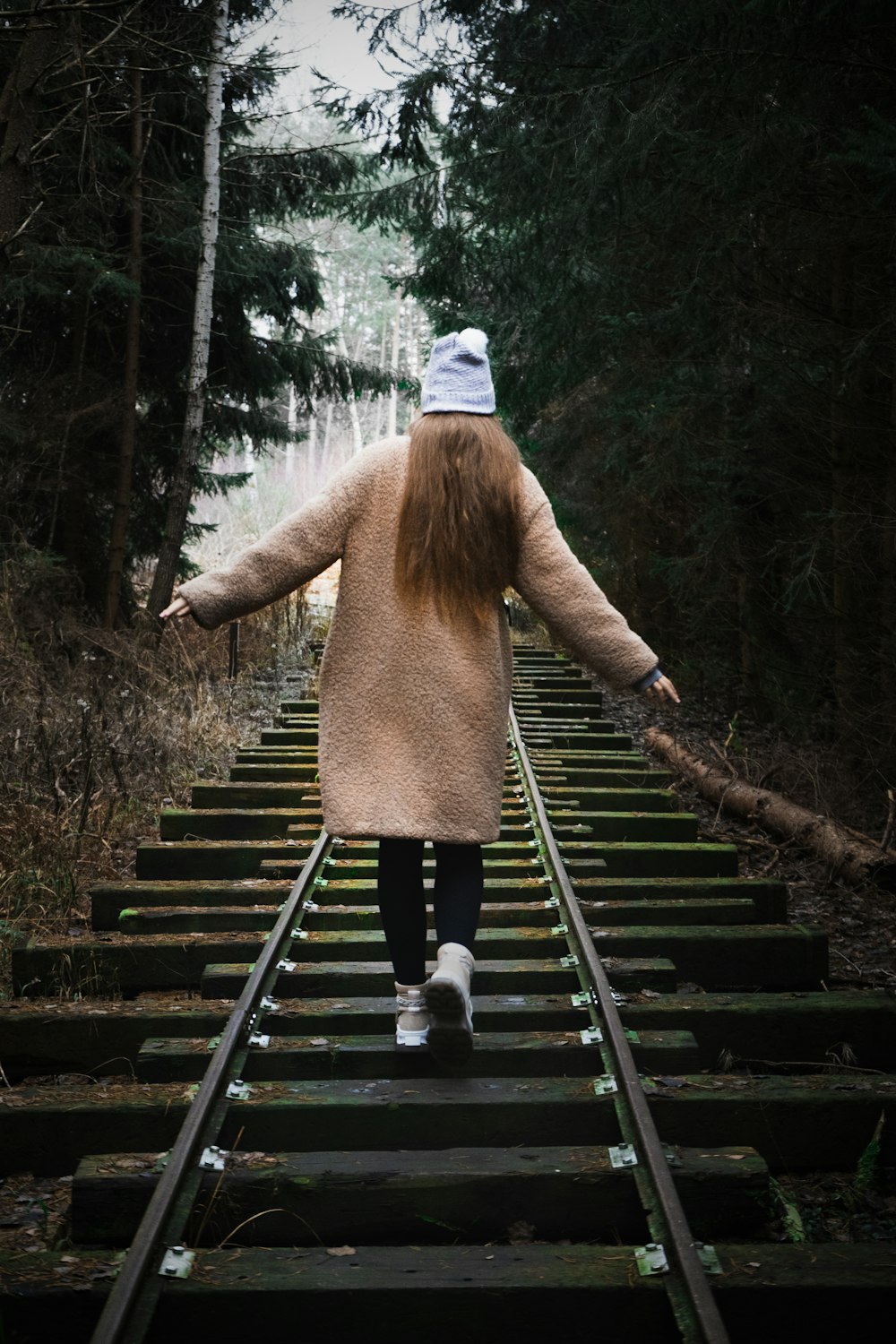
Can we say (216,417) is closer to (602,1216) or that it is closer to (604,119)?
(604,119)

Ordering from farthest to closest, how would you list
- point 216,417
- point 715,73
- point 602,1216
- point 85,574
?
point 216,417 → point 85,574 → point 715,73 → point 602,1216

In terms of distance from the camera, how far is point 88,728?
668 cm

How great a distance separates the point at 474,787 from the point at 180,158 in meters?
12.7

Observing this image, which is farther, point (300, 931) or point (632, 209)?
point (632, 209)

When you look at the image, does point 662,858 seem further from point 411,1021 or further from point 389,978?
point 411,1021

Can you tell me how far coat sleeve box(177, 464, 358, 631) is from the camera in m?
2.99

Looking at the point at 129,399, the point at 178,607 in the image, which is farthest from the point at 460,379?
the point at 129,399

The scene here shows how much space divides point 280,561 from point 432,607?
0.43m

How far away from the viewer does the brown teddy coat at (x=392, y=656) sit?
3.00 meters

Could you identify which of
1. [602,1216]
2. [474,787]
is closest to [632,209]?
[474,787]

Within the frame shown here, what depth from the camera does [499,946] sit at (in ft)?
14.3

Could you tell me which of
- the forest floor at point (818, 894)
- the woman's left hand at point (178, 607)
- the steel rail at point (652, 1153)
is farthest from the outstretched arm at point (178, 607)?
the forest floor at point (818, 894)

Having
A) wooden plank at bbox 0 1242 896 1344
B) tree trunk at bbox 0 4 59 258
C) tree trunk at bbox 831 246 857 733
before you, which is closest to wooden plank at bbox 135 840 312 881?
wooden plank at bbox 0 1242 896 1344

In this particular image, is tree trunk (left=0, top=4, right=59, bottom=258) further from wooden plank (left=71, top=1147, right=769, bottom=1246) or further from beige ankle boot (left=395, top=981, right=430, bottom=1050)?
wooden plank (left=71, top=1147, right=769, bottom=1246)
